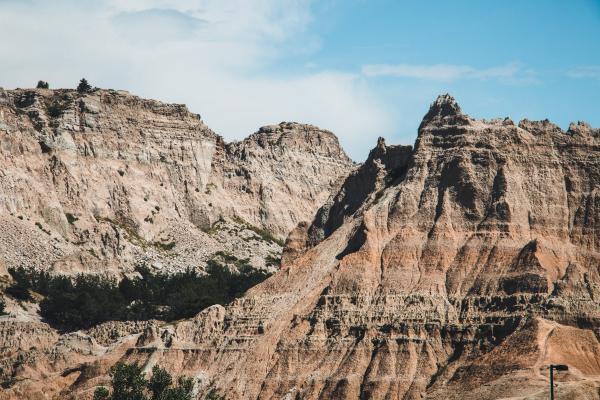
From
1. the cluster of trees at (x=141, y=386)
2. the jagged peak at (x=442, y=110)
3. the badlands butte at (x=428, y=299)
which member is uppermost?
the jagged peak at (x=442, y=110)

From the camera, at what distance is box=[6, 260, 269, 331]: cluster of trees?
17012cm

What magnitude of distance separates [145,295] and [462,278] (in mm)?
55365

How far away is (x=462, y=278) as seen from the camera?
13400 centimetres

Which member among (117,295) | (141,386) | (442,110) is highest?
(442,110)

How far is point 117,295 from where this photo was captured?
17912cm

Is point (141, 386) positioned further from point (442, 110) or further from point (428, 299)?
point (442, 110)

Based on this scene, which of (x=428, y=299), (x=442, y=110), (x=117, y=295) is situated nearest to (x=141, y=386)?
(x=428, y=299)

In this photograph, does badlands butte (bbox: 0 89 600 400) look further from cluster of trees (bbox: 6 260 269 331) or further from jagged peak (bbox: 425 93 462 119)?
cluster of trees (bbox: 6 260 269 331)

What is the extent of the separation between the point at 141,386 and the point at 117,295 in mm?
45897

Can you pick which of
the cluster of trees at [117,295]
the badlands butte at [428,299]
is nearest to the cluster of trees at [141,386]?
the badlands butte at [428,299]

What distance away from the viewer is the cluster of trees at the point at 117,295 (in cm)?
17012

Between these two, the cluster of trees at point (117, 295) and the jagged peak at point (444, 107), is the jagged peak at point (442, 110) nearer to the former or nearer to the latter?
the jagged peak at point (444, 107)

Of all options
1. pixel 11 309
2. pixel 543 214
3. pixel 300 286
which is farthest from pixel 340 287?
pixel 11 309

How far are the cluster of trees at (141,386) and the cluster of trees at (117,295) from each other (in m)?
26.9
